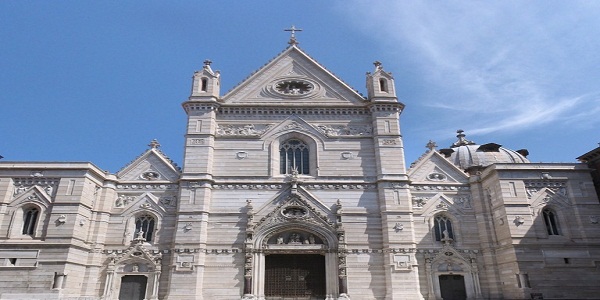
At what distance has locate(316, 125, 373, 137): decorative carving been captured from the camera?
91.6 ft

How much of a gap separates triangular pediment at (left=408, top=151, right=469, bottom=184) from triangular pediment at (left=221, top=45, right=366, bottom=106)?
6.16 metres

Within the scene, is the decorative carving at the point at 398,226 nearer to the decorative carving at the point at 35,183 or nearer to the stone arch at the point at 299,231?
the stone arch at the point at 299,231

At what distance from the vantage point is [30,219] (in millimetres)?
23016

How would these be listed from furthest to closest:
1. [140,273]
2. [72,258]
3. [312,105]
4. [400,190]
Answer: [312,105], [400,190], [140,273], [72,258]

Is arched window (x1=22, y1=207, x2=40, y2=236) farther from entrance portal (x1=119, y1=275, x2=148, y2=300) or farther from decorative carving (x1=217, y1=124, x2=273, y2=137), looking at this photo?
decorative carving (x1=217, y1=124, x2=273, y2=137)

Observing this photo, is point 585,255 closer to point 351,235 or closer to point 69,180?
point 351,235

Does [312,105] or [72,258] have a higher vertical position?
[312,105]

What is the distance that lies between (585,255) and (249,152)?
70.3 feet

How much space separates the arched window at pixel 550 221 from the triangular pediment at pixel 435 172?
16.3ft

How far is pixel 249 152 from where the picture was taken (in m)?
27.0

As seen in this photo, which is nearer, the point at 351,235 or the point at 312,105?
the point at 351,235

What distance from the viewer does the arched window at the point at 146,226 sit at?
2466 cm

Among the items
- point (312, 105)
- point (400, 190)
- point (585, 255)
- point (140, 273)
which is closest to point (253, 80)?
point (312, 105)

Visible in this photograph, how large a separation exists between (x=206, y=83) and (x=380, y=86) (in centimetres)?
1309
